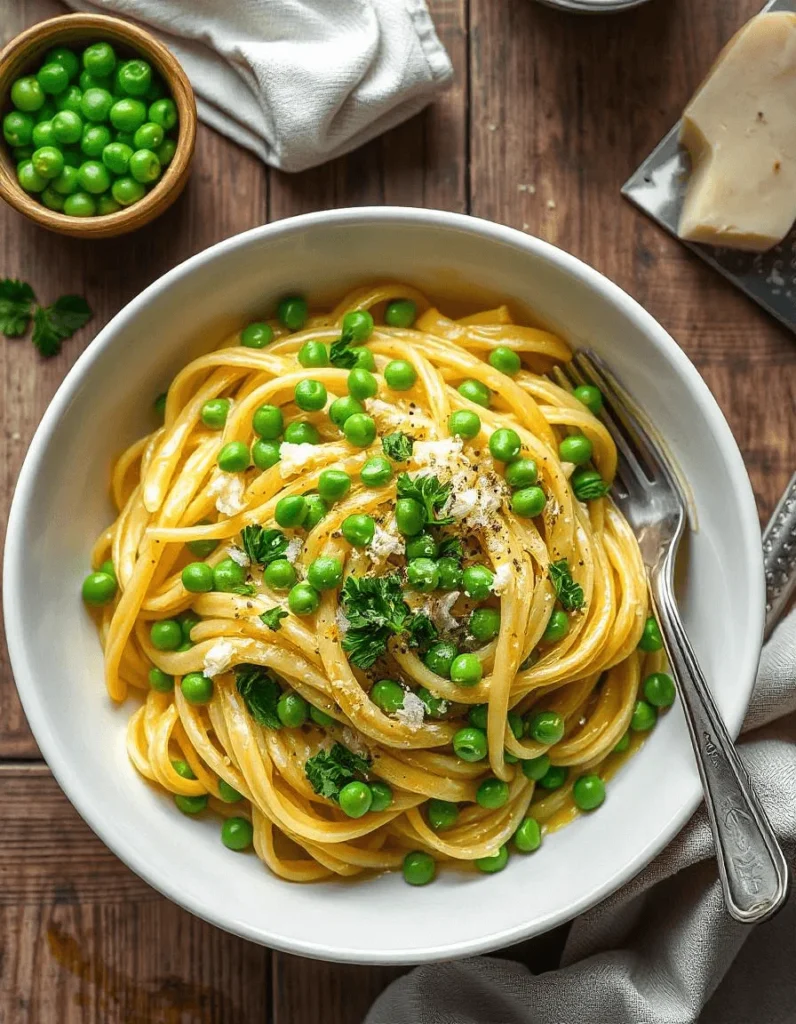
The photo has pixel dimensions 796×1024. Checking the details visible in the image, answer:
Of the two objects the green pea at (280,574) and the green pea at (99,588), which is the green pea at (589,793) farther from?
the green pea at (99,588)

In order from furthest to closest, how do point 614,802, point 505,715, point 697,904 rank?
point 697,904, point 614,802, point 505,715

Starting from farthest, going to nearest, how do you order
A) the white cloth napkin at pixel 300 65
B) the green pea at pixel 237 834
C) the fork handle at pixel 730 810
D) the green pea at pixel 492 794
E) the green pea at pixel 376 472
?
the white cloth napkin at pixel 300 65
the green pea at pixel 237 834
the green pea at pixel 492 794
the green pea at pixel 376 472
the fork handle at pixel 730 810

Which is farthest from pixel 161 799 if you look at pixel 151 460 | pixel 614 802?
pixel 614 802

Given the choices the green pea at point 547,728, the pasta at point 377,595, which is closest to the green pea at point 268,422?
the pasta at point 377,595

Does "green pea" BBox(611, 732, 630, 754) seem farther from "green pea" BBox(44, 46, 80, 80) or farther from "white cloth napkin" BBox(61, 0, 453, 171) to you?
"green pea" BBox(44, 46, 80, 80)

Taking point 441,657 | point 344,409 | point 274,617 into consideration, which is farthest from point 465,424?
point 274,617

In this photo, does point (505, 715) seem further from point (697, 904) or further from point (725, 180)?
point (725, 180)
